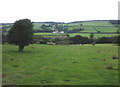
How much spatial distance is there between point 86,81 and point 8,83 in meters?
8.81

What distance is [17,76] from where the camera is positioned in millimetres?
26375

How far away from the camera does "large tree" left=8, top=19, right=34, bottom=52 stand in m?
62.8

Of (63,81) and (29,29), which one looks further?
(29,29)

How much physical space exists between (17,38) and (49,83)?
137 feet

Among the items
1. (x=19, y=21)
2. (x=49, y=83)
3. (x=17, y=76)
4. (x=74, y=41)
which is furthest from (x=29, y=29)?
(x=74, y=41)

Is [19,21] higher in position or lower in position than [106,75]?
higher

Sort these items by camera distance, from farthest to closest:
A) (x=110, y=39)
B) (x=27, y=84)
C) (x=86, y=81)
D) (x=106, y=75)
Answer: (x=110, y=39) → (x=106, y=75) → (x=86, y=81) → (x=27, y=84)

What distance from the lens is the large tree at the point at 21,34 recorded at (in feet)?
206

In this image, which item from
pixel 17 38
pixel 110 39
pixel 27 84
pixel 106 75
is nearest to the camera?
pixel 27 84

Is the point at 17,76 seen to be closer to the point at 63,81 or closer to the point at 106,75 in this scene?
→ the point at 63,81

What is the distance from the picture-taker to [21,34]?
63.1 m

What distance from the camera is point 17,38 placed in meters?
62.4

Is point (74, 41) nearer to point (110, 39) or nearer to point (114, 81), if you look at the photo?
point (110, 39)

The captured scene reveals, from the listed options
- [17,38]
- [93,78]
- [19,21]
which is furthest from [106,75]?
[19,21]
